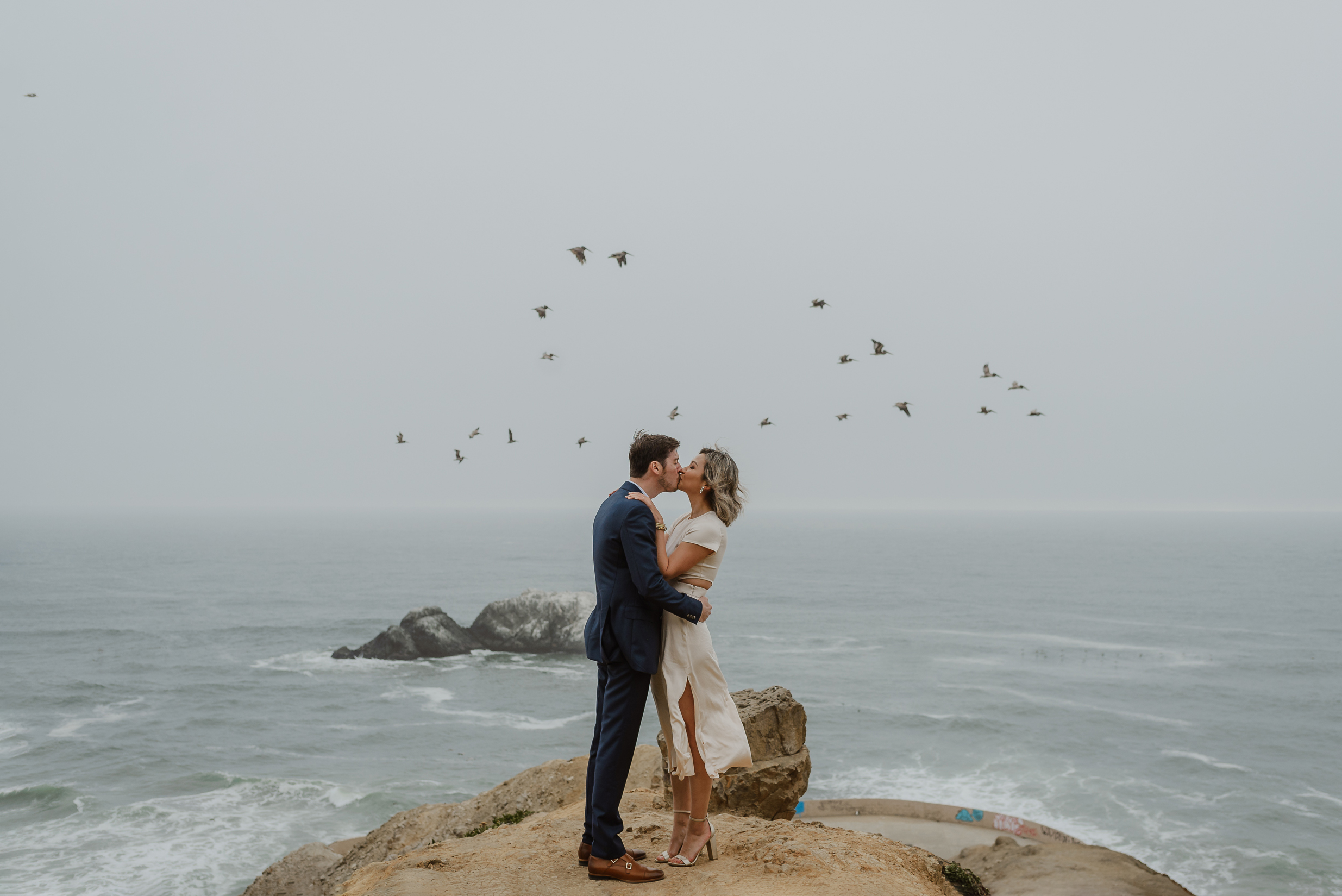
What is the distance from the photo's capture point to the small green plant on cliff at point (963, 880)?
9.02 metres

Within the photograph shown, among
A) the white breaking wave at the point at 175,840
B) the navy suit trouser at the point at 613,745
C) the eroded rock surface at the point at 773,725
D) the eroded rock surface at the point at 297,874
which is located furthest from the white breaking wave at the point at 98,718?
the navy suit trouser at the point at 613,745

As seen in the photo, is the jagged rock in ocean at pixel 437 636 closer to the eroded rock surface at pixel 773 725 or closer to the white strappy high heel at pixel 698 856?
the eroded rock surface at pixel 773 725

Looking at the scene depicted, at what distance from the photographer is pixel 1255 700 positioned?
48406 millimetres

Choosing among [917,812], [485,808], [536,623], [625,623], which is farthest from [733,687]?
[625,623]

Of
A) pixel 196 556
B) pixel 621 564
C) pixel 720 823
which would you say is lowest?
pixel 196 556

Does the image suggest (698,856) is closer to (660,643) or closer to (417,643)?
(660,643)

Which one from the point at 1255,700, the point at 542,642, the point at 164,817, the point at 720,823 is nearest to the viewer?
the point at 720,823

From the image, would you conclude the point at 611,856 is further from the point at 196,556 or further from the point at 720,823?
the point at 196,556

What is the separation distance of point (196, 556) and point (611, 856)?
156 metres

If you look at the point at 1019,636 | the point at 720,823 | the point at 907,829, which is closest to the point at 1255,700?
the point at 1019,636

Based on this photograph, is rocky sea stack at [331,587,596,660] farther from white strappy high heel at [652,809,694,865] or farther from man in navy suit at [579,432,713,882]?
man in navy suit at [579,432,713,882]

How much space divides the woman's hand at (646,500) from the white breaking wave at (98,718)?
4378 cm

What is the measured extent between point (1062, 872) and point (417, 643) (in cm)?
4681

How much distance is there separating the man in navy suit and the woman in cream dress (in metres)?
0.13
